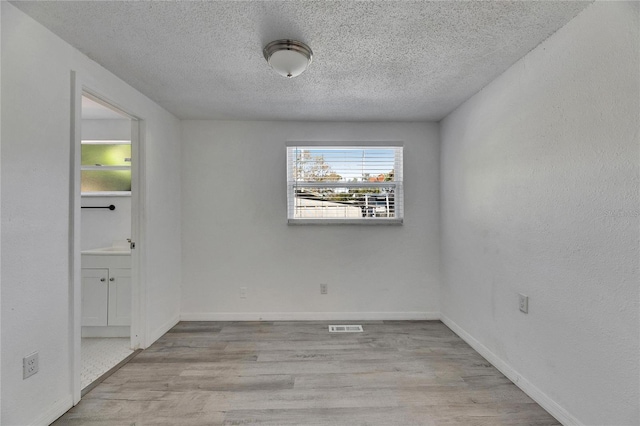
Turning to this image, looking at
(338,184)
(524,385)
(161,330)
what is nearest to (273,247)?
(338,184)

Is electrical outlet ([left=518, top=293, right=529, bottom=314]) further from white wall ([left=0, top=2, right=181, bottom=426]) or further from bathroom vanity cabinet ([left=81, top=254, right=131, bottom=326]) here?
bathroom vanity cabinet ([left=81, top=254, right=131, bottom=326])

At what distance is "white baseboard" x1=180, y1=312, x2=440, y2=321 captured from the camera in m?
3.41

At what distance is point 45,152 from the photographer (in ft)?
5.66

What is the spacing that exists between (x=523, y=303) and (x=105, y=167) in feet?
14.3

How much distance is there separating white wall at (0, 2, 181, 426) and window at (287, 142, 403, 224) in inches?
78.1

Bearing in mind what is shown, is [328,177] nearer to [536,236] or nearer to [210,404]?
[536,236]

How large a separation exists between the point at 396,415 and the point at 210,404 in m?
1.18

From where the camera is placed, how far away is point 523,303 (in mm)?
2057

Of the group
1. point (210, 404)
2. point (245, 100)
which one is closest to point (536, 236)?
point (210, 404)

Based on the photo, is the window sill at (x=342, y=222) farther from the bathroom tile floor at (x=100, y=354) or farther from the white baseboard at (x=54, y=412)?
the white baseboard at (x=54, y=412)

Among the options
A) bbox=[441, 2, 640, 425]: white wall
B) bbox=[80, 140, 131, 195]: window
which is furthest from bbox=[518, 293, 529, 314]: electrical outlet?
bbox=[80, 140, 131, 195]: window

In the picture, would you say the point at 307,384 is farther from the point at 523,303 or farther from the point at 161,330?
the point at 161,330

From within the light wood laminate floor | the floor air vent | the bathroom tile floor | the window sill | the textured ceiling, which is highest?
the textured ceiling

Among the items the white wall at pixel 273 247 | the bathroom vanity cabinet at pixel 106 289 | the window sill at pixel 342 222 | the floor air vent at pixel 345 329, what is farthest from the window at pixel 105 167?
the floor air vent at pixel 345 329
